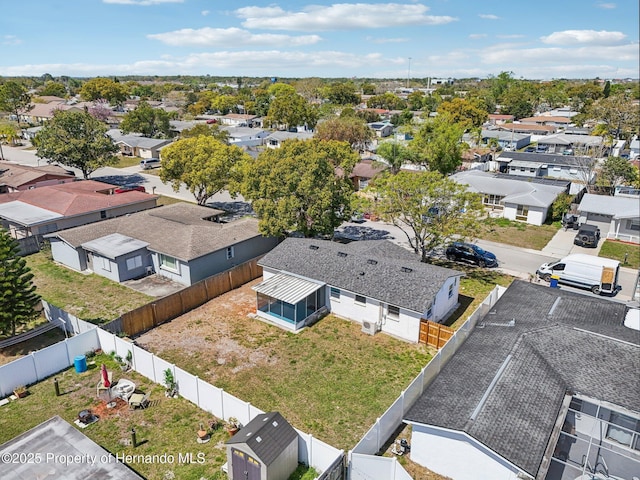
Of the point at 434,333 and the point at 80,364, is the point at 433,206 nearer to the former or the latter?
the point at 434,333

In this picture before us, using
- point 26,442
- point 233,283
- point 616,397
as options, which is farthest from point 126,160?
point 616,397

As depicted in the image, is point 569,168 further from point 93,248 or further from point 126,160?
point 126,160

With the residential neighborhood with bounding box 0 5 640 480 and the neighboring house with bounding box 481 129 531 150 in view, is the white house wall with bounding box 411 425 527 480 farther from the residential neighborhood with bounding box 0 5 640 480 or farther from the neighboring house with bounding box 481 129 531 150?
the neighboring house with bounding box 481 129 531 150

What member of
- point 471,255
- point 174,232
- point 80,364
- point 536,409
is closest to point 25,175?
point 174,232

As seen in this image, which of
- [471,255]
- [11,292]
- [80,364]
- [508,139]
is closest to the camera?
[80,364]

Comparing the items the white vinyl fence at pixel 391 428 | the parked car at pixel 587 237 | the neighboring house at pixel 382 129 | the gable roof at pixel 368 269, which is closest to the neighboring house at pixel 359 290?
the gable roof at pixel 368 269

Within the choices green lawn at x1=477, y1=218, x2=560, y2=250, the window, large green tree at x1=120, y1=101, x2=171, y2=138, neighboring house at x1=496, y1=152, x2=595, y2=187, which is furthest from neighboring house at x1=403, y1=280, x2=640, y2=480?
large green tree at x1=120, y1=101, x2=171, y2=138
